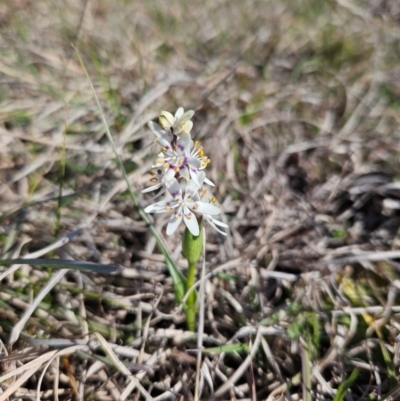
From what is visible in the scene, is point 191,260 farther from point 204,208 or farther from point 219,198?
point 219,198

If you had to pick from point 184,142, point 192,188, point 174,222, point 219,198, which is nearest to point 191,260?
point 174,222

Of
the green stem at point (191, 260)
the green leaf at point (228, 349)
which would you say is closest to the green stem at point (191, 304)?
the green stem at point (191, 260)

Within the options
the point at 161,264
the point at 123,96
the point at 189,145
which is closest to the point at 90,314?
the point at 161,264

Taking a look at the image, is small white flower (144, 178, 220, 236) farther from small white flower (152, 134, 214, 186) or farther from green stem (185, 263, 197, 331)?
green stem (185, 263, 197, 331)

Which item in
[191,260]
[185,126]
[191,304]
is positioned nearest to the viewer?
[185,126]

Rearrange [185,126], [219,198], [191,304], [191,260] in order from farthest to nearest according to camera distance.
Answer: [219,198] < [191,304] < [191,260] < [185,126]

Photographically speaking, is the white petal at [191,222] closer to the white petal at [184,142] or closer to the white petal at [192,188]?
the white petal at [192,188]
